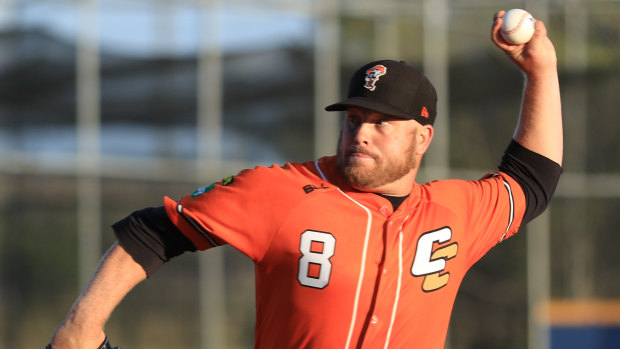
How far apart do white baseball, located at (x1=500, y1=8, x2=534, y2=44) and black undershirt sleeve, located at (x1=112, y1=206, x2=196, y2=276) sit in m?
1.53

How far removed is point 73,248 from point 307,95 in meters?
3.49

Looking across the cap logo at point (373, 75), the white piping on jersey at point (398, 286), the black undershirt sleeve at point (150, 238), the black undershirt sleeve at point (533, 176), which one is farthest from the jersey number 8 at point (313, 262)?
the black undershirt sleeve at point (533, 176)

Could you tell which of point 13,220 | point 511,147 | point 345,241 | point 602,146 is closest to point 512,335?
point 602,146

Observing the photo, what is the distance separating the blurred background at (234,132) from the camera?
9898mm

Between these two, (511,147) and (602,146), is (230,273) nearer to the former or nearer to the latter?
(602,146)

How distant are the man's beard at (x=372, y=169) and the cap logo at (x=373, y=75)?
241 mm

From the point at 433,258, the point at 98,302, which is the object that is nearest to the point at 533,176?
the point at 433,258

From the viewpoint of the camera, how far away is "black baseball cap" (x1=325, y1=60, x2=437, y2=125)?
10.8ft

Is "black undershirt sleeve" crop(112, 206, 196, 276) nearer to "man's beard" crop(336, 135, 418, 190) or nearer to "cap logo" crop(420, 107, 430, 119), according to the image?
"man's beard" crop(336, 135, 418, 190)

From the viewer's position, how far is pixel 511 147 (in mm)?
3816

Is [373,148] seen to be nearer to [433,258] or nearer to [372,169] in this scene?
[372,169]

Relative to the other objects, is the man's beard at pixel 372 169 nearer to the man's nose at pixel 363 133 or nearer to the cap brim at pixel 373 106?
the man's nose at pixel 363 133

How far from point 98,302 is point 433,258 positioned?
1232mm

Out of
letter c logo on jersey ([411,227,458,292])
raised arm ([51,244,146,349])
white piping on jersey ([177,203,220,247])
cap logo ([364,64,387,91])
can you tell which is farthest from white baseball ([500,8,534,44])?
raised arm ([51,244,146,349])
